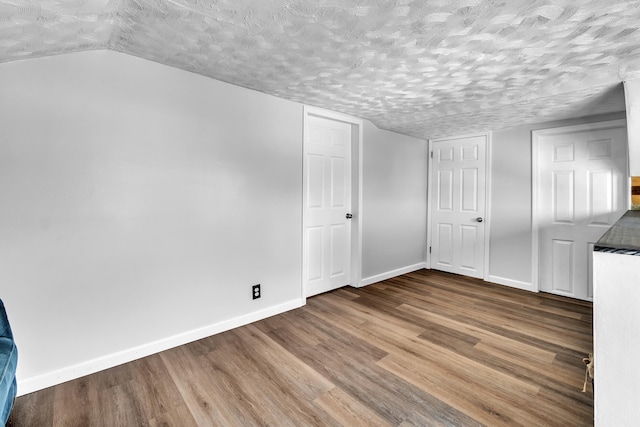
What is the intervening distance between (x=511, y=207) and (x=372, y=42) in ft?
10.4

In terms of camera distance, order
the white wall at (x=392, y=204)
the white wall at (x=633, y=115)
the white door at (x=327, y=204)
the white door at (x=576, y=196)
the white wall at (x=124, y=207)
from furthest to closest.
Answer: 1. the white wall at (x=392, y=204)
2. the white door at (x=327, y=204)
3. the white door at (x=576, y=196)
4. the white wall at (x=633, y=115)
5. the white wall at (x=124, y=207)

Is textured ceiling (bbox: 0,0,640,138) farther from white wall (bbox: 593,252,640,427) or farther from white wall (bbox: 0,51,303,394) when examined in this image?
white wall (bbox: 593,252,640,427)

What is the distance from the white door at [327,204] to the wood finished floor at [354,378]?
69cm

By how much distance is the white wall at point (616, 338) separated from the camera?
832 mm

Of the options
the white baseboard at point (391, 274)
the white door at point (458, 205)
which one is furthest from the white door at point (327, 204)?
the white door at point (458, 205)

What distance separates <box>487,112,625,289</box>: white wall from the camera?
148 inches

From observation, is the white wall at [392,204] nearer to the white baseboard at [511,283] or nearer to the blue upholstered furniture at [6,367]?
the white baseboard at [511,283]

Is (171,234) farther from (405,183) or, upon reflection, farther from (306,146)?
(405,183)

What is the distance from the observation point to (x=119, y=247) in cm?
207

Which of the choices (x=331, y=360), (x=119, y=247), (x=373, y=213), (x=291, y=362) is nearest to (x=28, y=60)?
(x=119, y=247)

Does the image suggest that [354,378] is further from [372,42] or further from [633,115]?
[633,115]

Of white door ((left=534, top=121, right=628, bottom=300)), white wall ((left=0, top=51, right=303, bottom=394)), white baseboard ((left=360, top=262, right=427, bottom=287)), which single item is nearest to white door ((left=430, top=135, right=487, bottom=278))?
white baseboard ((left=360, top=262, right=427, bottom=287))

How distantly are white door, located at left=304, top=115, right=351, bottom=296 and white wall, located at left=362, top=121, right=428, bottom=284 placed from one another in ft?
0.84

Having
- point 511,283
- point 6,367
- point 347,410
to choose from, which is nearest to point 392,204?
point 511,283
